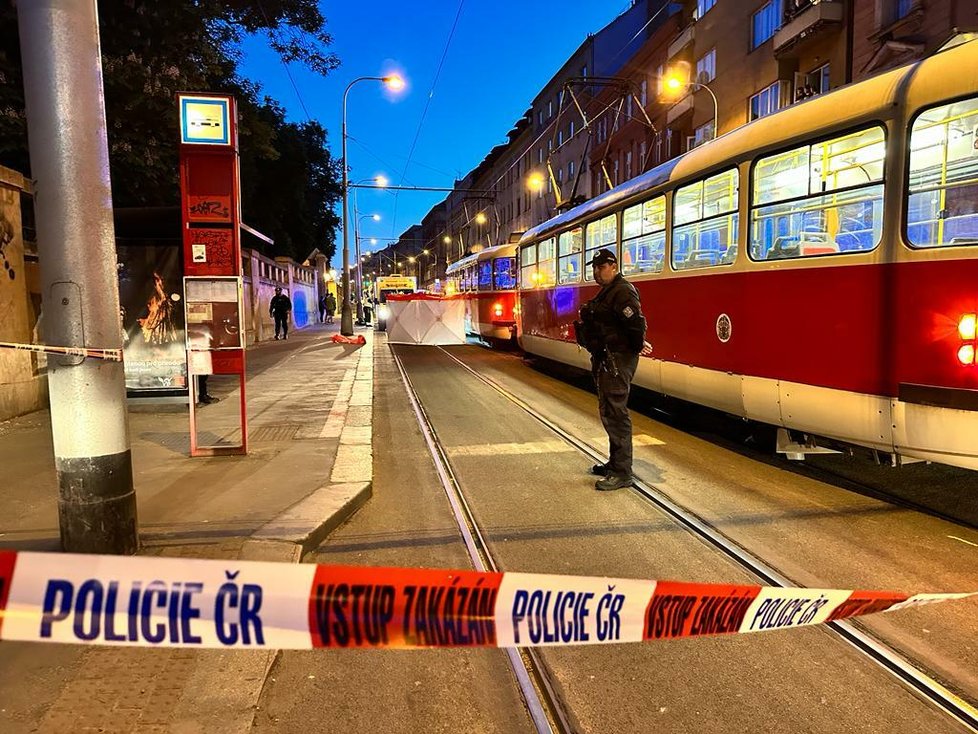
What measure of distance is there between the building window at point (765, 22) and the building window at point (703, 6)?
10.9ft

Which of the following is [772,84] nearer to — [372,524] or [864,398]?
[864,398]

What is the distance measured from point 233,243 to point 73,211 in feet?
9.90

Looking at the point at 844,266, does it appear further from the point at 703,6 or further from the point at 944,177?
the point at 703,6

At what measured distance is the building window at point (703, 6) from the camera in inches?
1035

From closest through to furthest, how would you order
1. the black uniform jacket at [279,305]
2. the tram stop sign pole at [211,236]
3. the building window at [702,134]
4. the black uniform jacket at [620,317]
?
the black uniform jacket at [620,317]
the tram stop sign pole at [211,236]
the black uniform jacket at [279,305]
the building window at [702,134]

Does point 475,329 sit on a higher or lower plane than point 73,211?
lower

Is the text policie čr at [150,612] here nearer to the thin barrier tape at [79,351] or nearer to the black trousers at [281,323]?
the thin barrier tape at [79,351]

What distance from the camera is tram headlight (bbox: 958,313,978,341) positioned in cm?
442

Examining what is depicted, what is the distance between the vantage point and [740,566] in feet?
13.8

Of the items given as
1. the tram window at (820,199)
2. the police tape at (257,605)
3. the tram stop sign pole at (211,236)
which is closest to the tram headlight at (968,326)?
the tram window at (820,199)

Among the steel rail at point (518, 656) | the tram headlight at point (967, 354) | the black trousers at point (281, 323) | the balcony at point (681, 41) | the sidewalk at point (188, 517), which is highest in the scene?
the balcony at point (681, 41)

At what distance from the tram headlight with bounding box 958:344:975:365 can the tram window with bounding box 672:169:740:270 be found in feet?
8.07

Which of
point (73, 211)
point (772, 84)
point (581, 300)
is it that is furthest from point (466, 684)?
point (772, 84)

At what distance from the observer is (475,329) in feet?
79.8
